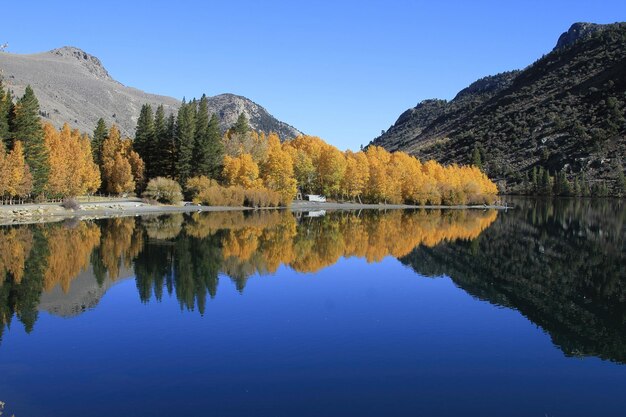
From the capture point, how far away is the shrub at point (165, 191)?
93.2 meters

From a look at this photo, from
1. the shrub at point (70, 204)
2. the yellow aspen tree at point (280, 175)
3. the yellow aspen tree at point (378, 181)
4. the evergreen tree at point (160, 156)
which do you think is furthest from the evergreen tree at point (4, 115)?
the yellow aspen tree at point (378, 181)

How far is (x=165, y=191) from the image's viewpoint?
9306cm

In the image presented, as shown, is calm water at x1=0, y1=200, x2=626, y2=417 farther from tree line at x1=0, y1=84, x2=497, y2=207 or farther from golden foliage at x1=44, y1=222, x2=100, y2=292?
tree line at x1=0, y1=84, x2=497, y2=207

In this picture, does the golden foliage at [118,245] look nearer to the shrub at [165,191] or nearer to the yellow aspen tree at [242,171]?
the shrub at [165,191]

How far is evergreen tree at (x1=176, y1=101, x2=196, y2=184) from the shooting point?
98.8 metres

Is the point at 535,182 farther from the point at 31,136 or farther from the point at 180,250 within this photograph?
the point at 180,250

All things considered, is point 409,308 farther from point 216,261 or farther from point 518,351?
point 216,261

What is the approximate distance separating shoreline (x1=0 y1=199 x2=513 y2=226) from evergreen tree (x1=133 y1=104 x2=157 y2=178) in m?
14.5

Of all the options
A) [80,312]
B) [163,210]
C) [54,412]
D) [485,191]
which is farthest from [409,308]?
[485,191]

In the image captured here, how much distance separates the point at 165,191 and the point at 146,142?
57.5 feet

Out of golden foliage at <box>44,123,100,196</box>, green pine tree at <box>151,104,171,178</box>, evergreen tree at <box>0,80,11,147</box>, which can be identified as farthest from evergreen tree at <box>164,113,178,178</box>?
evergreen tree at <box>0,80,11,147</box>

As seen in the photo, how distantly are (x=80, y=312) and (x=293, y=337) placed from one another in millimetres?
9455

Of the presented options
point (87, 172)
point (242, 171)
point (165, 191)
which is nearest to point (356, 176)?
point (242, 171)

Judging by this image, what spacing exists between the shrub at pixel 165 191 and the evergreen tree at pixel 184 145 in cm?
542
